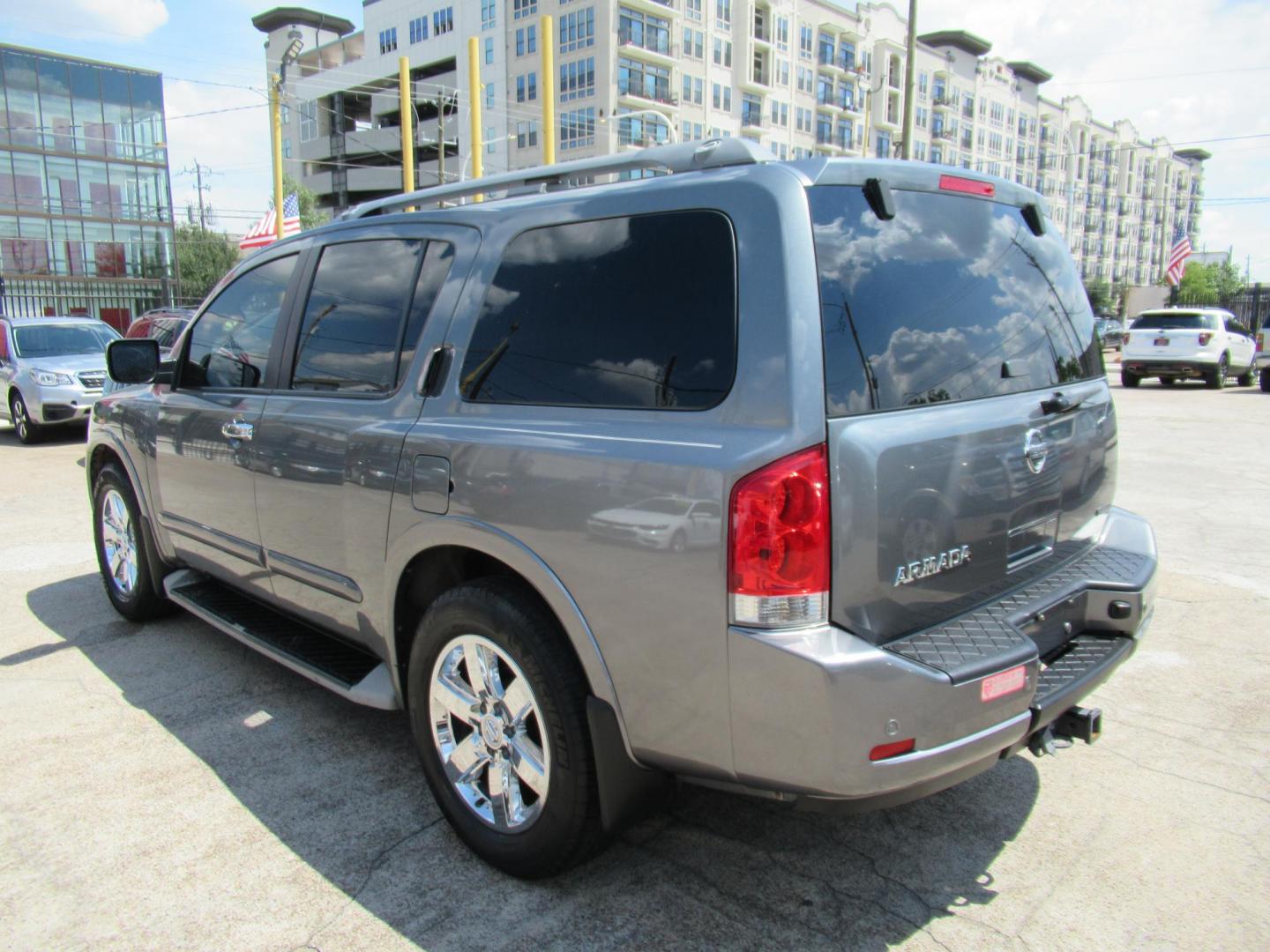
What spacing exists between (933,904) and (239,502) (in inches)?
116

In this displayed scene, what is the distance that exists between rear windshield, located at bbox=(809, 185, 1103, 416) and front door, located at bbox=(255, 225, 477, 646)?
4.20 feet

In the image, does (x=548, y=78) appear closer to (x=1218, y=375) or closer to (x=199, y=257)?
(x=1218, y=375)

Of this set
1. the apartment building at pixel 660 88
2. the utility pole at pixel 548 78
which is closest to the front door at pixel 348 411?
the utility pole at pixel 548 78

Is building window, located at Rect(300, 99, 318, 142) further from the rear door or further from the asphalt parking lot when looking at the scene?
the rear door

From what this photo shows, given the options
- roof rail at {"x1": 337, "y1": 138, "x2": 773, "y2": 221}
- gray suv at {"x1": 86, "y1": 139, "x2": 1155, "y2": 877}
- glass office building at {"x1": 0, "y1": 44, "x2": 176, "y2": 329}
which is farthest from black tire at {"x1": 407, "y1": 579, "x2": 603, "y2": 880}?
glass office building at {"x1": 0, "y1": 44, "x2": 176, "y2": 329}

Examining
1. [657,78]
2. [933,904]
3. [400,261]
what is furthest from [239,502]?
[657,78]

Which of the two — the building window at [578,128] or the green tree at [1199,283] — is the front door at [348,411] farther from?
the green tree at [1199,283]

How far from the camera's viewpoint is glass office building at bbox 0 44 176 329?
4747 cm

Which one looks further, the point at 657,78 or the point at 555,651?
the point at 657,78

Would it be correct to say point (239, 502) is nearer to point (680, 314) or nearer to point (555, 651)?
point (555, 651)

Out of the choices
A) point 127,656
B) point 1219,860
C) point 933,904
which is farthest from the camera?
point 127,656

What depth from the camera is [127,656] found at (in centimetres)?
448

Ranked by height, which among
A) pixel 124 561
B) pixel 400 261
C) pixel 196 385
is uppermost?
pixel 400 261

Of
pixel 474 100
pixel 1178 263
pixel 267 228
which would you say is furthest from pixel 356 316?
pixel 1178 263
